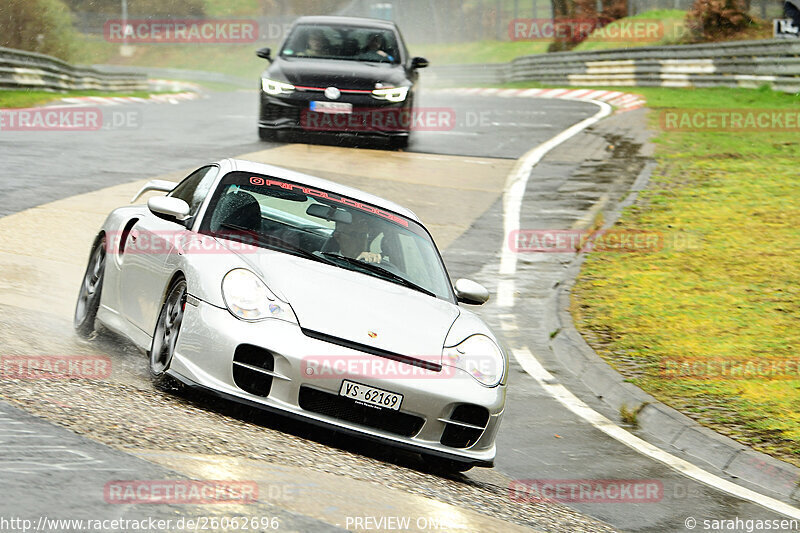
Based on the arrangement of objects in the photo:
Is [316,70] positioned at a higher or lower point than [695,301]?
higher

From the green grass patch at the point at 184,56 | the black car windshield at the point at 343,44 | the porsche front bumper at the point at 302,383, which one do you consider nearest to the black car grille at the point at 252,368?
the porsche front bumper at the point at 302,383

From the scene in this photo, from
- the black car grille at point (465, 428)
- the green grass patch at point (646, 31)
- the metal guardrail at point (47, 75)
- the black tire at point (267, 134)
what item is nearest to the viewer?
the black car grille at point (465, 428)

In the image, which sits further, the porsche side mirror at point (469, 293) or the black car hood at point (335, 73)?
the black car hood at point (335, 73)

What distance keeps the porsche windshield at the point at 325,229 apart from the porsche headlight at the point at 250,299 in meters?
0.63

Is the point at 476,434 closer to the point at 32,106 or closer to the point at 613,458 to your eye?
the point at 613,458

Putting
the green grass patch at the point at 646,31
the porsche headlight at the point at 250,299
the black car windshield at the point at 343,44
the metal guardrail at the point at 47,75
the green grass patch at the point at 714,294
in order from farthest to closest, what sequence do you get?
1. the green grass patch at the point at 646,31
2. the metal guardrail at the point at 47,75
3. the black car windshield at the point at 343,44
4. the green grass patch at the point at 714,294
5. the porsche headlight at the point at 250,299

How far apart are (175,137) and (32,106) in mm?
5874

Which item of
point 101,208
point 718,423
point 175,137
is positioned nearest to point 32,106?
point 175,137

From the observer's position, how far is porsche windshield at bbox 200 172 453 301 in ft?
22.4

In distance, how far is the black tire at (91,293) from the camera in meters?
7.90

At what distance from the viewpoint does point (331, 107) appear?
59.9ft

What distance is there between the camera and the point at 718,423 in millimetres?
7895

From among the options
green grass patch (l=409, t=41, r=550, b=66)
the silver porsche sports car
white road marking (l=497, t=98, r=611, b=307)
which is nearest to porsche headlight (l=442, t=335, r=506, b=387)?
the silver porsche sports car

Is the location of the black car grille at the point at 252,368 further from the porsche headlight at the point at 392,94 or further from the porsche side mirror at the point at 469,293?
the porsche headlight at the point at 392,94
